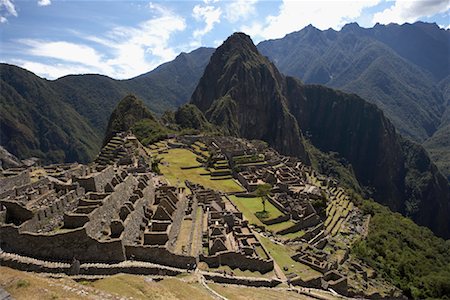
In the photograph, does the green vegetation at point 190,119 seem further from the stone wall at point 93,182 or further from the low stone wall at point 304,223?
the stone wall at point 93,182

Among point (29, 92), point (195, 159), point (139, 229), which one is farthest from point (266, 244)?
point (29, 92)

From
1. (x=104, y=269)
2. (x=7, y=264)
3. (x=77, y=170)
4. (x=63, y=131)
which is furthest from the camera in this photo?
(x=63, y=131)

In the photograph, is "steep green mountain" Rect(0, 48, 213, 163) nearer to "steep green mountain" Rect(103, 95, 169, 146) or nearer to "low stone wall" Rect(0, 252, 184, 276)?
"steep green mountain" Rect(103, 95, 169, 146)

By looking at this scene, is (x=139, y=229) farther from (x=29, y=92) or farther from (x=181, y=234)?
(x=29, y=92)

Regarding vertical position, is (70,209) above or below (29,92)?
below

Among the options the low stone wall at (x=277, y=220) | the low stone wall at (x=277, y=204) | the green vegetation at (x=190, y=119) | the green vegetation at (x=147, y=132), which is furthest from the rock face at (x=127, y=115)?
the low stone wall at (x=277, y=220)

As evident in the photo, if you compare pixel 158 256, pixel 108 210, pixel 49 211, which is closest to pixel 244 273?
pixel 158 256

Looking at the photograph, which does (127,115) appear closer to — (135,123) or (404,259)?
(135,123)

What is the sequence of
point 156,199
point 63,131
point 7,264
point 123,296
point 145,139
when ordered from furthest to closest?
point 63,131, point 145,139, point 156,199, point 7,264, point 123,296
